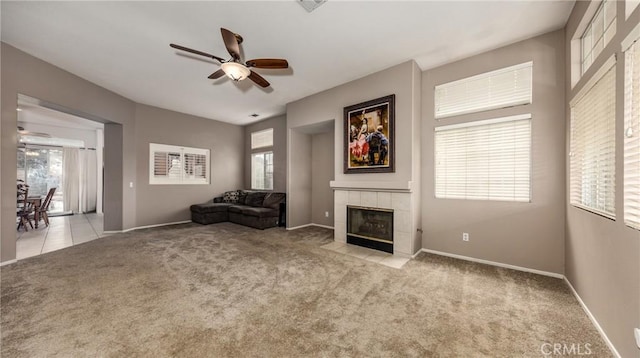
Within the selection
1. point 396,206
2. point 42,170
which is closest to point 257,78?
point 396,206

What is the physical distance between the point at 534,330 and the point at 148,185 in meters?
7.33

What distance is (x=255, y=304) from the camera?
2.14m

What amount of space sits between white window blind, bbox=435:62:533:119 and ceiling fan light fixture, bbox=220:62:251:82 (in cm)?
298

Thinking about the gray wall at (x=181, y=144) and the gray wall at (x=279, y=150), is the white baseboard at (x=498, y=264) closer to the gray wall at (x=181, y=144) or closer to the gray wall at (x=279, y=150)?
the gray wall at (x=279, y=150)

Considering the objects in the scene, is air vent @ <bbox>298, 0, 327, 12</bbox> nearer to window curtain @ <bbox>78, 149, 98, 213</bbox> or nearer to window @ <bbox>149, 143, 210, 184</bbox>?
window @ <bbox>149, 143, 210, 184</bbox>

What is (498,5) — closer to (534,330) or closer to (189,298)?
(534,330)

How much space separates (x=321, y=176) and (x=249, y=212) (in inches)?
80.4

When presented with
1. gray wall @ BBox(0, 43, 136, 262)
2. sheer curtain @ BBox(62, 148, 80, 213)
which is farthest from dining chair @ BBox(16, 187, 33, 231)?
sheer curtain @ BBox(62, 148, 80, 213)

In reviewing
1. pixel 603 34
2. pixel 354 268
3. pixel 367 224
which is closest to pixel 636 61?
pixel 603 34

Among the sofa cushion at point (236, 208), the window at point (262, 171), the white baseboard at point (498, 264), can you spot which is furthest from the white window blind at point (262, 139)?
the white baseboard at point (498, 264)

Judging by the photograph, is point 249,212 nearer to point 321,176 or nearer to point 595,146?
point 321,176

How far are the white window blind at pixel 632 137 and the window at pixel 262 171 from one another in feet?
20.9

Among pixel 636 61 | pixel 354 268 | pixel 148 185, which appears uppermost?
pixel 636 61

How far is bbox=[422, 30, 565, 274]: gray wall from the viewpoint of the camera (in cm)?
272
